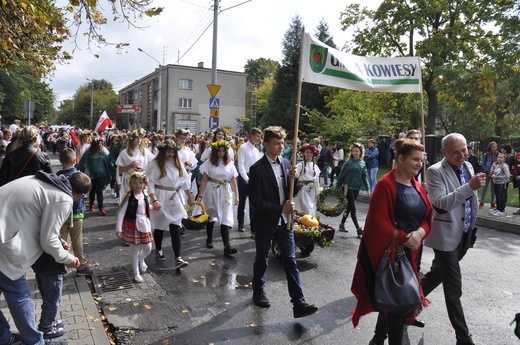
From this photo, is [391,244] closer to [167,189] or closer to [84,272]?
[167,189]

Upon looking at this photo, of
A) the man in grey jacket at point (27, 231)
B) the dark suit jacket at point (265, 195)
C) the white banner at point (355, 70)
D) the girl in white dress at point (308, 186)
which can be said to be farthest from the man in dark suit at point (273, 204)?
the girl in white dress at point (308, 186)

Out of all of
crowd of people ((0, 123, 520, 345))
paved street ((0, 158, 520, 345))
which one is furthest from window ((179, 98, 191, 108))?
paved street ((0, 158, 520, 345))

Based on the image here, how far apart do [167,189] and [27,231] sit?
11.1ft

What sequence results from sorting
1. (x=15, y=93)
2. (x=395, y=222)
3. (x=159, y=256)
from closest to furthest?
(x=395, y=222), (x=159, y=256), (x=15, y=93)

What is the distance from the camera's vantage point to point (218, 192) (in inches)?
302

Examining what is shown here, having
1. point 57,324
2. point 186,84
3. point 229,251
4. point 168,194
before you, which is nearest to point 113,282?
point 168,194

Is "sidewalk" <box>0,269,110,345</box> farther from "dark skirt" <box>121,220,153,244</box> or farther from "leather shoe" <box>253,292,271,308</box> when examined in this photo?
"leather shoe" <box>253,292,271,308</box>

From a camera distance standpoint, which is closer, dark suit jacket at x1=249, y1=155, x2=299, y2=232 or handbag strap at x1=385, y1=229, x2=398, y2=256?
handbag strap at x1=385, y1=229, x2=398, y2=256

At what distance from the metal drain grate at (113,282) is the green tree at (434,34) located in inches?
775

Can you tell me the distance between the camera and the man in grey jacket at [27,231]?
10.6 ft

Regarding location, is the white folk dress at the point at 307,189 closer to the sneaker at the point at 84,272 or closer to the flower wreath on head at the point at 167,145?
the flower wreath on head at the point at 167,145

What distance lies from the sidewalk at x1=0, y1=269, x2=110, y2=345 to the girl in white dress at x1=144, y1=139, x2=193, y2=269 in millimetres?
1350

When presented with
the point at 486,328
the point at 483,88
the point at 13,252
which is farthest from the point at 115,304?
the point at 483,88

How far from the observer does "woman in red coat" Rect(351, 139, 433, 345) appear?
11.4 feet
